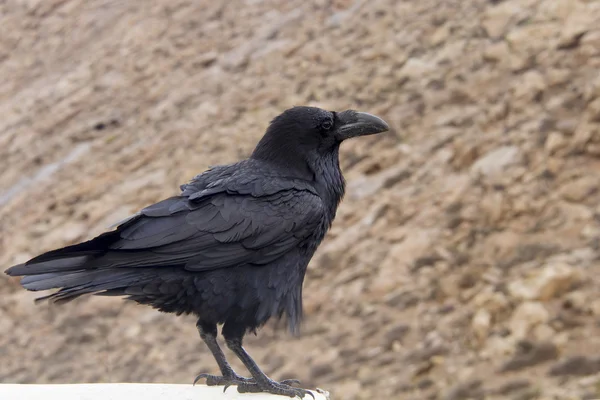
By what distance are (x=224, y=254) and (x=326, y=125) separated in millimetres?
1246

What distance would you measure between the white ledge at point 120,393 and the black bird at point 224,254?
0.64ft

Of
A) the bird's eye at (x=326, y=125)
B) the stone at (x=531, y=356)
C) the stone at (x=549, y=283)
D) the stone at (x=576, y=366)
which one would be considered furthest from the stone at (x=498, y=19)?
the bird's eye at (x=326, y=125)

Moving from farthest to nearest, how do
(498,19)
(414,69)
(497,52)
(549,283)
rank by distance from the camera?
(414,69), (498,19), (497,52), (549,283)

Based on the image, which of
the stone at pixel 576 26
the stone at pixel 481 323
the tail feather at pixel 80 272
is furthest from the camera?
the stone at pixel 576 26

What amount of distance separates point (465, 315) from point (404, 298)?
72cm

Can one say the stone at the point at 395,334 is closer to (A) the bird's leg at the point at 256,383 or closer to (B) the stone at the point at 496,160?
(B) the stone at the point at 496,160

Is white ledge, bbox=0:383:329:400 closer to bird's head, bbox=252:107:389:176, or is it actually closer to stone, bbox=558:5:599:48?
bird's head, bbox=252:107:389:176

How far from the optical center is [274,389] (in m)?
5.41

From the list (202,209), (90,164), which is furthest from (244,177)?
(90,164)

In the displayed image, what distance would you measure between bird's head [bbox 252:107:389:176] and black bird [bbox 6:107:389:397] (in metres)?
0.03

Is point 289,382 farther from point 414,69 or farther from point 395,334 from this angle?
point 414,69

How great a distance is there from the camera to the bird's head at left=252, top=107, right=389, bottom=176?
599 cm

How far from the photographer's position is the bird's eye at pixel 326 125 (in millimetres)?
6059

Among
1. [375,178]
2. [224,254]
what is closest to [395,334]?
[375,178]
